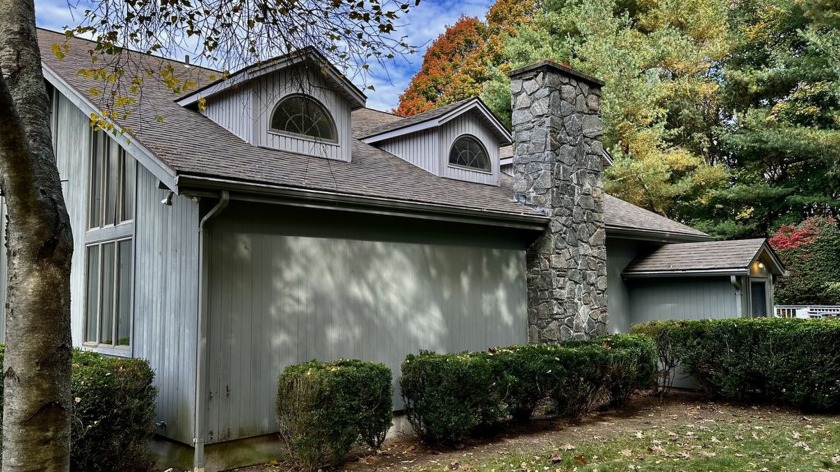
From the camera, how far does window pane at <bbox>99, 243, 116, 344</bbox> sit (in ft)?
24.4

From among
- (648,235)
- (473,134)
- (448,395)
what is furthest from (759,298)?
(448,395)

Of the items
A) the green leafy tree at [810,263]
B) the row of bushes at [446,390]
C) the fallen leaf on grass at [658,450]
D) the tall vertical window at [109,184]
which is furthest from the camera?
the green leafy tree at [810,263]

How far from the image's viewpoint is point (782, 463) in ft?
18.4

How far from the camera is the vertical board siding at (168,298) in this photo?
6.12 meters

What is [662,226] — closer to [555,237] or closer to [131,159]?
[555,237]

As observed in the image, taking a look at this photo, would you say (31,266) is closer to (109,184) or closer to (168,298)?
(168,298)

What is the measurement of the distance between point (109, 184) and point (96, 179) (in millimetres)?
448

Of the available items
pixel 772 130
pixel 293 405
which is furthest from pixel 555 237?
pixel 772 130

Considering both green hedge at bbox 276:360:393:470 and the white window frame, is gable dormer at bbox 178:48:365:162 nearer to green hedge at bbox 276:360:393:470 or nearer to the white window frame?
the white window frame

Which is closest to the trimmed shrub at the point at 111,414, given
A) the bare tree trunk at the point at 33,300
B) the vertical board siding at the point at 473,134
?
the bare tree trunk at the point at 33,300

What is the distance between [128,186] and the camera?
289 inches

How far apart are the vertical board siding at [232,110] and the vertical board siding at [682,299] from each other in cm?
727

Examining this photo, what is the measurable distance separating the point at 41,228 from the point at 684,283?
10176 mm

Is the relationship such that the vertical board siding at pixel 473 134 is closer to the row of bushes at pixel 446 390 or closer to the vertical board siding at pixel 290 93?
the vertical board siding at pixel 290 93
